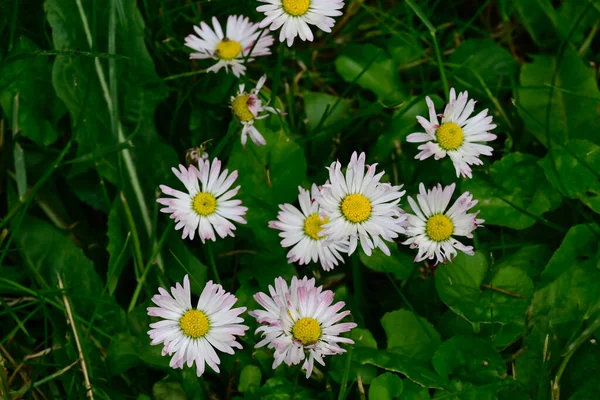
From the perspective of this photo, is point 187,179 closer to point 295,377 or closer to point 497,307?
point 295,377

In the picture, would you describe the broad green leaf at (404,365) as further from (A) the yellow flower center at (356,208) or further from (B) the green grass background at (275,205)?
(A) the yellow flower center at (356,208)

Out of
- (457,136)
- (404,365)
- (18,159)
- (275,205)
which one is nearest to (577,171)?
(457,136)

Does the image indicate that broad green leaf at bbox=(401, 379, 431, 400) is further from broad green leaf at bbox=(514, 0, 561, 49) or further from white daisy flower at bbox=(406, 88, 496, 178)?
broad green leaf at bbox=(514, 0, 561, 49)

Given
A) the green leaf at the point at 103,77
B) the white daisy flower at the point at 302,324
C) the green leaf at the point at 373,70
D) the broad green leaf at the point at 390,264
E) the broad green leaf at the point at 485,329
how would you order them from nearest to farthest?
the white daisy flower at the point at 302,324, the broad green leaf at the point at 485,329, the broad green leaf at the point at 390,264, the green leaf at the point at 103,77, the green leaf at the point at 373,70

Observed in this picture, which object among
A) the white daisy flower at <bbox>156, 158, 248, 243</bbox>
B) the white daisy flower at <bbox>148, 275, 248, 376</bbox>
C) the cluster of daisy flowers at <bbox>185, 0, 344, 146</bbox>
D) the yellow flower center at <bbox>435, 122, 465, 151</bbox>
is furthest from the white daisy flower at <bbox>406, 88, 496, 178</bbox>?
the white daisy flower at <bbox>148, 275, 248, 376</bbox>

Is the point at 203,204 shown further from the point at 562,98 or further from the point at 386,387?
the point at 562,98

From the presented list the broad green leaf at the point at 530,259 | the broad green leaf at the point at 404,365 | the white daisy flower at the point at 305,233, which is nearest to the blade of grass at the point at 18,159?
the white daisy flower at the point at 305,233
